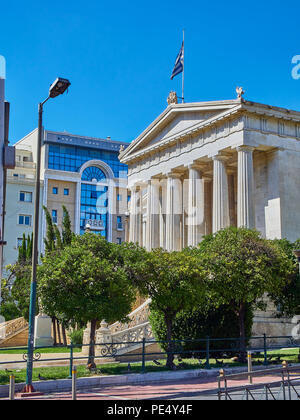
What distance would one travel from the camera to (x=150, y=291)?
22.9m

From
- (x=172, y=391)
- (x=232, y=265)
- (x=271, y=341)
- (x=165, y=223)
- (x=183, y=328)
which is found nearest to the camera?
(x=172, y=391)

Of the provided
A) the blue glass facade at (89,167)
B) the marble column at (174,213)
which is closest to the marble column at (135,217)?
the marble column at (174,213)

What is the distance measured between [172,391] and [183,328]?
9732mm

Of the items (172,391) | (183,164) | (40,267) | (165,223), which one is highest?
(183,164)

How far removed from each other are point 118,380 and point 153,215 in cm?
3261

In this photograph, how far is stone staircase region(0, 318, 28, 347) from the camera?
39875mm

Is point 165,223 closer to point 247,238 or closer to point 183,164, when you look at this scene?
point 183,164

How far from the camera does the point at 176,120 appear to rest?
46.8m

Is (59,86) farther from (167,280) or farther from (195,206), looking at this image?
(195,206)

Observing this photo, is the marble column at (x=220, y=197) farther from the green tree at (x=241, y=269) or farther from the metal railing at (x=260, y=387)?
the metal railing at (x=260, y=387)

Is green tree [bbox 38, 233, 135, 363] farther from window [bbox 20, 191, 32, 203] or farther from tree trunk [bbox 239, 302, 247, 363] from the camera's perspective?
window [bbox 20, 191, 32, 203]

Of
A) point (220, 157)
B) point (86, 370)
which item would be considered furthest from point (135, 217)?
point (86, 370)

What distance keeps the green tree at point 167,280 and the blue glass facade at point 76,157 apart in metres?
61.5
